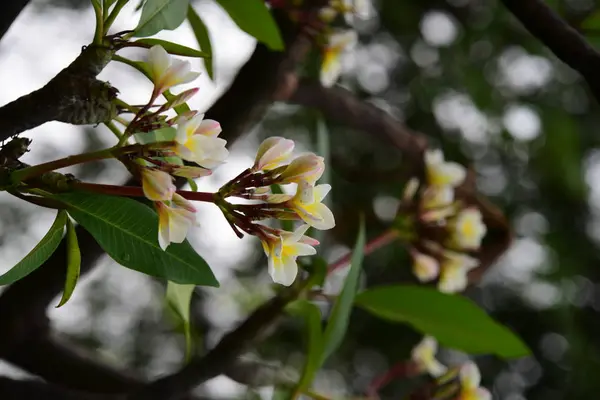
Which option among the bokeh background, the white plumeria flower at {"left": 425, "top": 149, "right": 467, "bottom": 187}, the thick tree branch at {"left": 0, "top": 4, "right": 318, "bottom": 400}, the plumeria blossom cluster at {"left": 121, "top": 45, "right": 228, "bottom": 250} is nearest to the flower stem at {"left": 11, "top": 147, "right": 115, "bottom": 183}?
the plumeria blossom cluster at {"left": 121, "top": 45, "right": 228, "bottom": 250}

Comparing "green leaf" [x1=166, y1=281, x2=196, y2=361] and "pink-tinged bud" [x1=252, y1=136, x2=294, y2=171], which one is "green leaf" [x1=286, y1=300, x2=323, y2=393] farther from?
"pink-tinged bud" [x1=252, y1=136, x2=294, y2=171]

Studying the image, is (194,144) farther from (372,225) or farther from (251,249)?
(251,249)

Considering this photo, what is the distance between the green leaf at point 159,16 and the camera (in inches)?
9.1

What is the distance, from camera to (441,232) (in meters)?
0.51

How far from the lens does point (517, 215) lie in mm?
1048

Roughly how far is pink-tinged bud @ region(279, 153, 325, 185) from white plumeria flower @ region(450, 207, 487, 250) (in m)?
0.28

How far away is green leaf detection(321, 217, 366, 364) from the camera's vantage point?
369 mm

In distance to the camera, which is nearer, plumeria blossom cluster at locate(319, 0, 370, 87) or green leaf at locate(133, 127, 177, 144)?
green leaf at locate(133, 127, 177, 144)

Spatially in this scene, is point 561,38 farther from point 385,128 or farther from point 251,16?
point 385,128

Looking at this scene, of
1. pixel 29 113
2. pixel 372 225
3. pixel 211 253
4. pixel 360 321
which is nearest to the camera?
pixel 29 113

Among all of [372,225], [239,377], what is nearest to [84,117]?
[239,377]

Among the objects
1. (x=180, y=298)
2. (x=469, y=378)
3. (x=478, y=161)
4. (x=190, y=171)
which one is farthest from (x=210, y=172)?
(x=478, y=161)

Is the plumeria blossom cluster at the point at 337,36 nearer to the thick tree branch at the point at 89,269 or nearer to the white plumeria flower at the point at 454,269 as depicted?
the thick tree branch at the point at 89,269

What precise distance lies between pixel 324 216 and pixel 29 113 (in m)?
0.10
